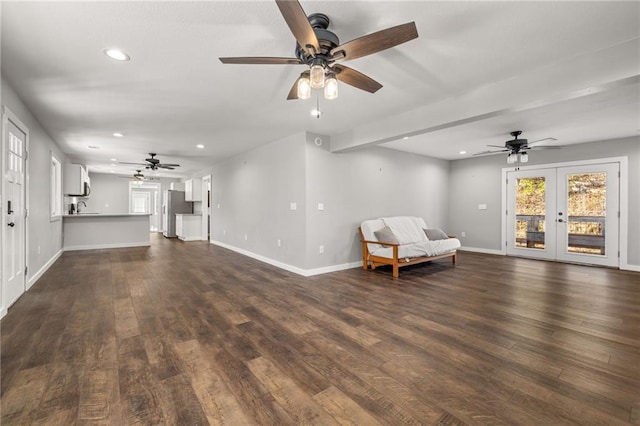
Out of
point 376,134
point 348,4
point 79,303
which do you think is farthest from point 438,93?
point 79,303

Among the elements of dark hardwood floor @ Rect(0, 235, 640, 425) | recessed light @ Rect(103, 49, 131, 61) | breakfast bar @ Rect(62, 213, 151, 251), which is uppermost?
recessed light @ Rect(103, 49, 131, 61)

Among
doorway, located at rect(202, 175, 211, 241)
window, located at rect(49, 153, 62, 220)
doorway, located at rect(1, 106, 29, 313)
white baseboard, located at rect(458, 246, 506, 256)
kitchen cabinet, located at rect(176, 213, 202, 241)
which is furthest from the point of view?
doorway, located at rect(202, 175, 211, 241)

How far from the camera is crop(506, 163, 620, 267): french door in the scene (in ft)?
17.8

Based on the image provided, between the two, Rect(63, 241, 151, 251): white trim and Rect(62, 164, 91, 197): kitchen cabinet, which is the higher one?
Rect(62, 164, 91, 197): kitchen cabinet

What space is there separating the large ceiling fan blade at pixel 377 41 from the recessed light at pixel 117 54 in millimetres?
1861

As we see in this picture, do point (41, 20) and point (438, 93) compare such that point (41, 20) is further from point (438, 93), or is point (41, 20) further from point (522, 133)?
point (522, 133)

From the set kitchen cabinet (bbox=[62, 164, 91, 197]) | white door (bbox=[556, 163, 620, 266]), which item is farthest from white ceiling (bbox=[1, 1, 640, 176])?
kitchen cabinet (bbox=[62, 164, 91, 197])

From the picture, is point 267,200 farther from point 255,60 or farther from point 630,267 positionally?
point 630,267

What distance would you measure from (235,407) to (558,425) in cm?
173

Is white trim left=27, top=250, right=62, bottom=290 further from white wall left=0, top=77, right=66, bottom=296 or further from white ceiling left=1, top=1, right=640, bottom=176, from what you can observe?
white ceiling left=1, top=1, right=640, bottom=176

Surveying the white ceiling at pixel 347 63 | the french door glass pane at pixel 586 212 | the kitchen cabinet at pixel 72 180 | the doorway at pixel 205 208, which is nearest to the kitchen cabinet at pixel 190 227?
the doorway at pixel 205 208

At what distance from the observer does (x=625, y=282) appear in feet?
14.1

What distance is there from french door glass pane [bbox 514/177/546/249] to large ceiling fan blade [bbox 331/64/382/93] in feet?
19.6

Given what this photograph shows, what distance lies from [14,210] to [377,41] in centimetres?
415
